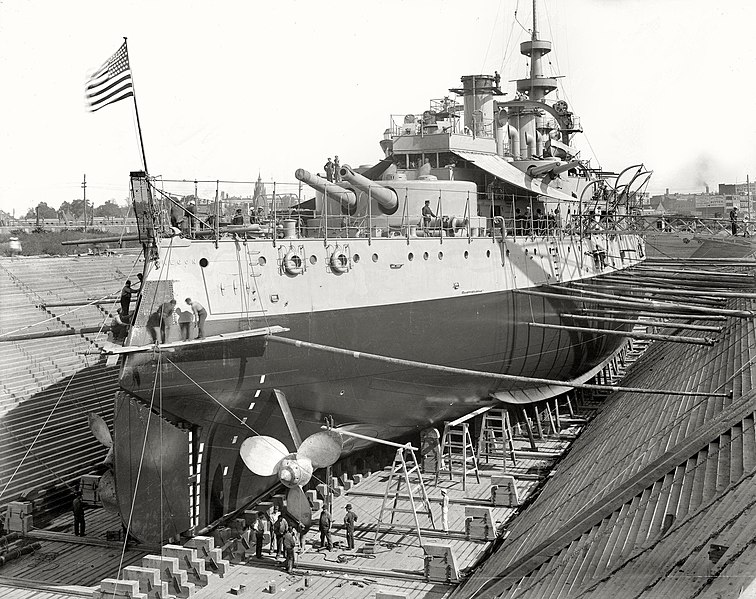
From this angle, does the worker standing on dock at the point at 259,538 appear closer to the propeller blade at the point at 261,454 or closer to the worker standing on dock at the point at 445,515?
the propeller blade at the point at 261,454

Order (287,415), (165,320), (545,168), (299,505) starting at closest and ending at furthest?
(165,320), (299,505), (287,415), (545,168)

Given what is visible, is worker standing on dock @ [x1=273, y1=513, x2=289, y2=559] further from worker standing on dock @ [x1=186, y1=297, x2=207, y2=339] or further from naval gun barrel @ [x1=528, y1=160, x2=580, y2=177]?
naval gun barrel @ [x1=528, y1=160, x2=580, y2=177]

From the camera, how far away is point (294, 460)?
1202 cm

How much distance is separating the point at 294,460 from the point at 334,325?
9.95 ft

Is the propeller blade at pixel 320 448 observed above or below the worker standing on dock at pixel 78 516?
above

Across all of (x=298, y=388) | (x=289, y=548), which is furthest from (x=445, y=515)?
(x=298, y=388)

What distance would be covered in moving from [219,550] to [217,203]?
5.65 meters

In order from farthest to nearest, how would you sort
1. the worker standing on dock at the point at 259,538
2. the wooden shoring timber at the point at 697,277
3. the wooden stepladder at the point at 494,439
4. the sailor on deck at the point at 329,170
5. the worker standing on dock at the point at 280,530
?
the wooden shoring timber at the point at 697,277 → the wooden stepladder at the point at 494,439 → the sailor on deck at the point at 329,170 → the worker standing on dock at the point at 259,538 → the worker standing on dock at the point at 280,530

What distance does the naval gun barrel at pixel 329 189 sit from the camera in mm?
15368

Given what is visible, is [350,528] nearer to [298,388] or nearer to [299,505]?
[299,505]

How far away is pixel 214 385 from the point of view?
1223cm

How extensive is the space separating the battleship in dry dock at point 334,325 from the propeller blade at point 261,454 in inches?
1.3

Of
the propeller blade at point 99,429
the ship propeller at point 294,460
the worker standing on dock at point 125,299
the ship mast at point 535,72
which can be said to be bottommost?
the ship propeller at point 294,460

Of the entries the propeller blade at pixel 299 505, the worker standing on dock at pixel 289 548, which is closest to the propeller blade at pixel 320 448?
the propeller blade at pixel 299 505
